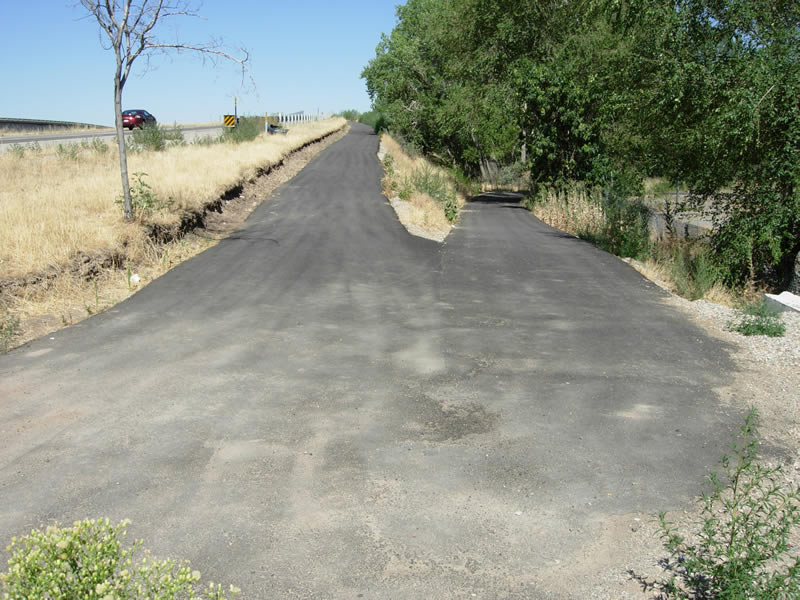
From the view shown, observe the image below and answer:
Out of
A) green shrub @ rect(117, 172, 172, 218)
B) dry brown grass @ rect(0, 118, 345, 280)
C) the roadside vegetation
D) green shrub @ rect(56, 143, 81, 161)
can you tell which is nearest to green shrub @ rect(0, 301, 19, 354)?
the roadside vegetation

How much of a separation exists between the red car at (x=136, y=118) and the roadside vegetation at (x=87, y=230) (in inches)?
883

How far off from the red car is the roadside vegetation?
883 inches

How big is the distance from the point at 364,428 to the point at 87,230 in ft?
29.3

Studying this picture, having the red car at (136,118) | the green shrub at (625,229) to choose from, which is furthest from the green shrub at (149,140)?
the green shrub at (625,229)

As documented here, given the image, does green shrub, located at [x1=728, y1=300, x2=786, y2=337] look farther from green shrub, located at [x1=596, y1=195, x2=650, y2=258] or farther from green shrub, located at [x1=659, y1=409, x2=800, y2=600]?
green shrub, located at [x1=596, y1=195, x2=650, y2=258]

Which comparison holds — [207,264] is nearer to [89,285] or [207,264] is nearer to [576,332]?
[89,285]

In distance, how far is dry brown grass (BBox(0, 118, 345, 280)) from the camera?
36.3 feet

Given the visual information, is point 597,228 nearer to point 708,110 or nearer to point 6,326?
point 708,110

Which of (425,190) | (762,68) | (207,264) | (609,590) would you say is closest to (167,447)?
(609,590)

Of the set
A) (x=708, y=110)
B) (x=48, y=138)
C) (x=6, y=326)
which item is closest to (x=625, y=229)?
(x=708, y=110)

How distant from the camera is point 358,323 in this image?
9.29 metres

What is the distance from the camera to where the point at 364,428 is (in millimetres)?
5840

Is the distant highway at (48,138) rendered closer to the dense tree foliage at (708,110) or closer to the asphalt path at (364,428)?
the dense tree foliage at (708,110)

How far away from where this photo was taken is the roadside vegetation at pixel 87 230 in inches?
387
